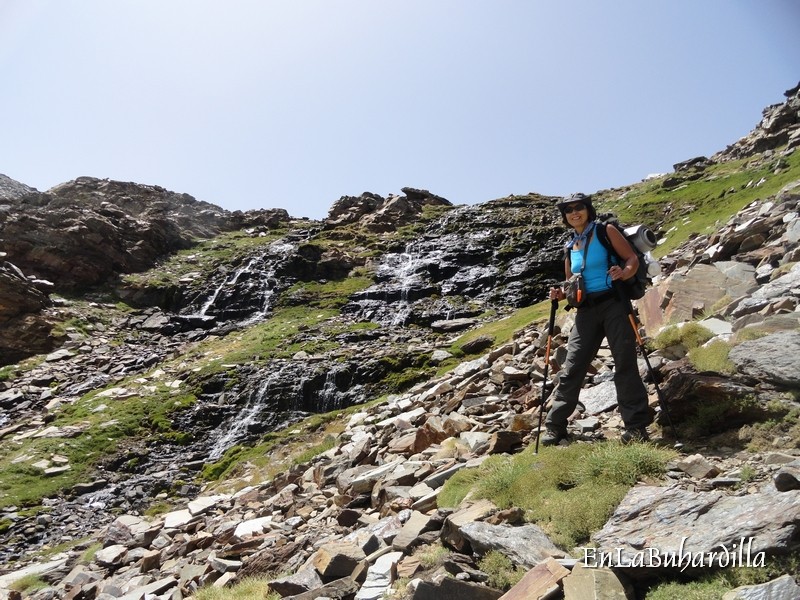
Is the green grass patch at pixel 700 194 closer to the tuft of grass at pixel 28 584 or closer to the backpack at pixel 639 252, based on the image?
the backpack at pixel 639 252

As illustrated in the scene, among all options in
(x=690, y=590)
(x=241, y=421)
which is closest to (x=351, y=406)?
(x=241, y=421)

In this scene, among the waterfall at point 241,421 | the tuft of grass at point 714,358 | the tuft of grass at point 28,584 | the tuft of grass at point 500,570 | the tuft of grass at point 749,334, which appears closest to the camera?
the tuft of grass at point 500,570

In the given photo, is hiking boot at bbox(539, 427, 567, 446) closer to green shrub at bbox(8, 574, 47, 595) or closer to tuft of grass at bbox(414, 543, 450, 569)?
tuft of grass at bbox(414, 543, 450, 569)

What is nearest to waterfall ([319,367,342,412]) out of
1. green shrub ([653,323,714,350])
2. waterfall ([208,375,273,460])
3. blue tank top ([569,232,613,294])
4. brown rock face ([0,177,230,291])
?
waterfall ([208,375,273,460])

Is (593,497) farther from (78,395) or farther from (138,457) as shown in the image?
(78,395)

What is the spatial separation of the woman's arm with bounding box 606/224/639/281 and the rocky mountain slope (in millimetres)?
1819

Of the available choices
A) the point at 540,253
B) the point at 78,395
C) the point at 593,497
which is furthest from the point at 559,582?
the point at 540,253

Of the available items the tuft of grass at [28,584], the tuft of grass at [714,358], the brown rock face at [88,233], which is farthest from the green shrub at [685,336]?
the brown rock face at [88,233]

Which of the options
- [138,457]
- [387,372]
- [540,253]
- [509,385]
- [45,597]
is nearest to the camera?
[45,597]

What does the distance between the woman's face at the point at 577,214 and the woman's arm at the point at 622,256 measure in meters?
0.53

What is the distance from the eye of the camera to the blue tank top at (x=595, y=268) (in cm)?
792

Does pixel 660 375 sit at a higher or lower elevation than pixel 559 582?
higher

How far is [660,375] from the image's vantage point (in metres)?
8.70

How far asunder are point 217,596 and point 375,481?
366 centimetres
